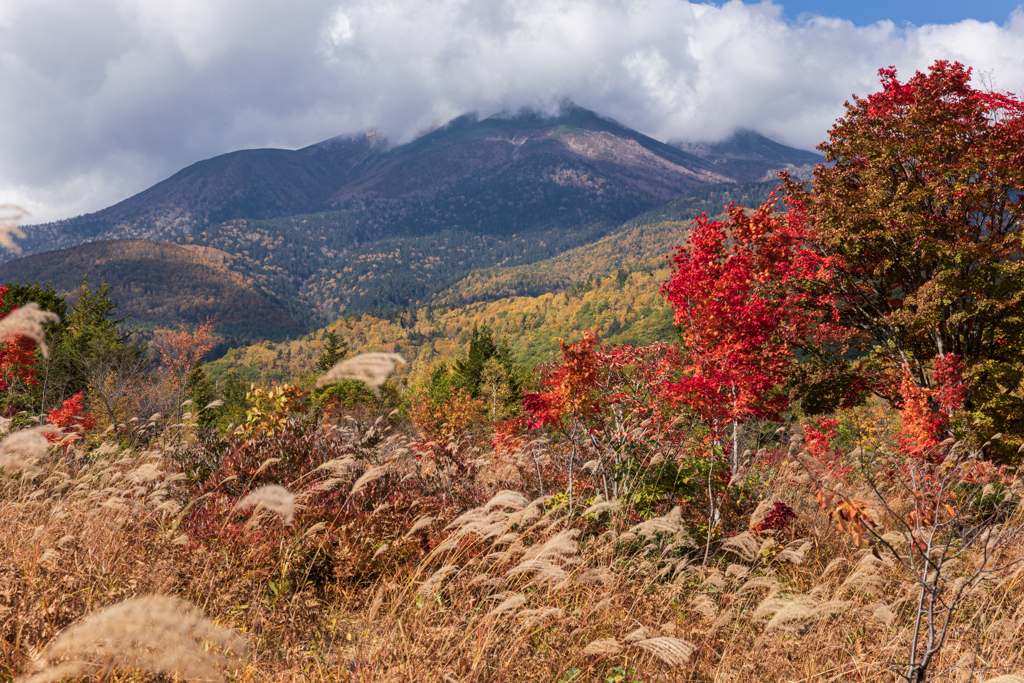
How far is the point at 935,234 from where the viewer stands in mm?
8906

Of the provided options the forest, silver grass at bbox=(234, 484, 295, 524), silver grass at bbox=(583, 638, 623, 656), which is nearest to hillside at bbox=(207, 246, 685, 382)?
the forest

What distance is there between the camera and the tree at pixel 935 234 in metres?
8.35

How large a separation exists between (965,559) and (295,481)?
648cm

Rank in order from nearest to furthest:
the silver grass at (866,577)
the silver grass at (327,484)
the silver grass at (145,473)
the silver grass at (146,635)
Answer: the silver grass at (146,635), the silver grass at (866,577), the silver grass at (327,484), the silver grass at (145,473)

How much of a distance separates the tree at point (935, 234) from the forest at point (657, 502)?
0.18ft

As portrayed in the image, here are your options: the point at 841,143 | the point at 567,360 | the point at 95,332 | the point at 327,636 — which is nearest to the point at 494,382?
the point at 95,332

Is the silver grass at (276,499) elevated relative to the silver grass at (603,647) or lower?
elevated

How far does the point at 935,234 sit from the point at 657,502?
25.1ft

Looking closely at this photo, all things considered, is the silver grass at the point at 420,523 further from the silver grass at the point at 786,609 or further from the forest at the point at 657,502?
the silver grass at the point at 786,609

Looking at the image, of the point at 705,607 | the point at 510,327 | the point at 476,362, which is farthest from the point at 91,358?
the point at 510,327

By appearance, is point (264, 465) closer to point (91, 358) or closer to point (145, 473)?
point (145, 473)

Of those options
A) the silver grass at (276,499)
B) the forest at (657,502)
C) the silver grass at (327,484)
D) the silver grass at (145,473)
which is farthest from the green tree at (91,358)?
the silver grass at (276,499)

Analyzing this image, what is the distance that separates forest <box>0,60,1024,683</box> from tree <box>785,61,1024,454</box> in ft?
0.18

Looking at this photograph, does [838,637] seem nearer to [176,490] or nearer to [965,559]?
[965,559]
